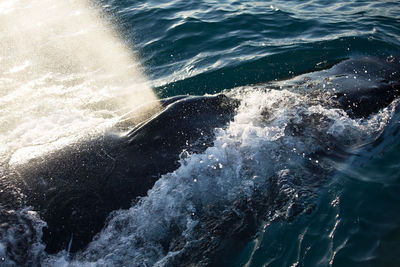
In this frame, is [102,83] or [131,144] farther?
[102,83]

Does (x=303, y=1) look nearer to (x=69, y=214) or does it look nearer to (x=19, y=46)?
(x=19, y=46)

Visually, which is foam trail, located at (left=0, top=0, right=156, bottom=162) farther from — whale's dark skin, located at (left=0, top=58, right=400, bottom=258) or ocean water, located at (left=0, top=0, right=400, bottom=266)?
whale's dark skin, located at (left=0, top=58, right=400, bottom=258)

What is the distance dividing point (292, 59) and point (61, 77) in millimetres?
6393

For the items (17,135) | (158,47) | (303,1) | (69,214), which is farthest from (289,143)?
(303,1)

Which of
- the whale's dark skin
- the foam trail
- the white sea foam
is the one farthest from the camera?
the foam trail

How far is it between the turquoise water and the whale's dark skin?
4.84 ft

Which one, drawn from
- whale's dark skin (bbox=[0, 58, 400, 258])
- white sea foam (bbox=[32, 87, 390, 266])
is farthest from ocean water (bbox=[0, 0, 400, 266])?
whale's dark skin (bbox=[0, 58, 400, 258])

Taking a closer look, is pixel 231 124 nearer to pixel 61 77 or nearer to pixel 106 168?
pixel 106 168

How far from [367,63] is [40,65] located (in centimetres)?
887

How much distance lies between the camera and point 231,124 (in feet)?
15.6

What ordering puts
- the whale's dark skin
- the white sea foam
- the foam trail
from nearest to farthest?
the whale's dark skin → the white sea foam → the foam trail

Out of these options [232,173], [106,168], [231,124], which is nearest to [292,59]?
[231,124]

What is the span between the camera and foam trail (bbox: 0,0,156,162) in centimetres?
654

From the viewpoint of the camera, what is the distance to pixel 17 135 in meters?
6.26
